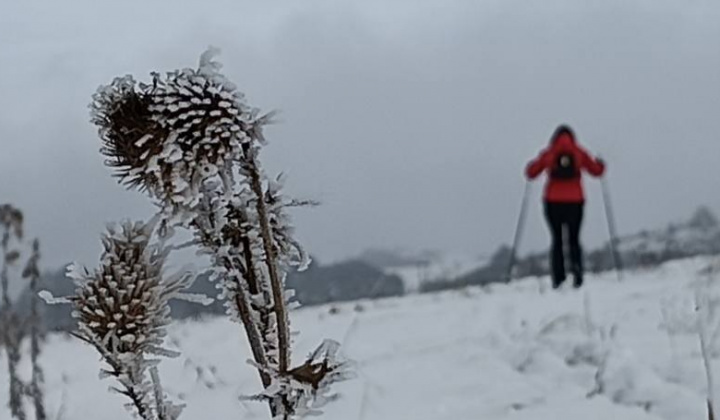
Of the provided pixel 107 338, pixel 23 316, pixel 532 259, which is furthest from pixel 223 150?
pixel 532 259

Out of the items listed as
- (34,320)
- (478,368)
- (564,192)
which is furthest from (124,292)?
(564,192)

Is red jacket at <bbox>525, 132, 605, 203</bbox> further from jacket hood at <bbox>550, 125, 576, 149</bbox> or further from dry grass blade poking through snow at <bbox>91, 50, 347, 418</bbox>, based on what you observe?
dry grass blade poking through snow at <bbox>91, 50, 347, 418</bbox>

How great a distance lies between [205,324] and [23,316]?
210 inches

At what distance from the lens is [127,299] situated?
65.1 inches

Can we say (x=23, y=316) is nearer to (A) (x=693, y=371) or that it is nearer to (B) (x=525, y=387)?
(B) (x=525, y=387)

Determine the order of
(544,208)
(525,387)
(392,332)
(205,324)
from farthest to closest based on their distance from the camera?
(544,208), (205,324), (392,332), (525,387)

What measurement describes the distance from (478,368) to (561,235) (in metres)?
6.03

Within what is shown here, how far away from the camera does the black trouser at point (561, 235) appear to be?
37.8 feet

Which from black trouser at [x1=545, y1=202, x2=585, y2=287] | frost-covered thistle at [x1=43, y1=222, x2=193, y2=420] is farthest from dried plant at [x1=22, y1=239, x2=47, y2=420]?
black trouser at [x1=545, y1=202, x2=585, y2=287]

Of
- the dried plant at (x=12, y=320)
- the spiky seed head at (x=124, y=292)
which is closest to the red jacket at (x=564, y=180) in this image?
the dried plant at (x=12, y=320)

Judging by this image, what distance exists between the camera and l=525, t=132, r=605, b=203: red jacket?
1156 cm

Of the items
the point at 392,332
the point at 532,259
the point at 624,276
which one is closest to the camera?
the point at 392,332

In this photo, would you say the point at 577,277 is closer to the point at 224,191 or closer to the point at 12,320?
the point at 12,320

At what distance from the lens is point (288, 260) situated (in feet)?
5.78
